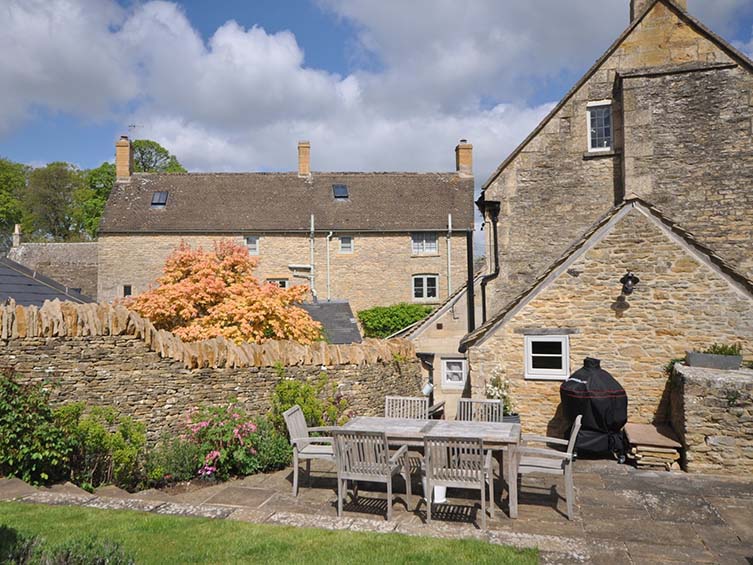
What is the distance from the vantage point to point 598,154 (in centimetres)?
1384

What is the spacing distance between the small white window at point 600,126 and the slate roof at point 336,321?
8.30m

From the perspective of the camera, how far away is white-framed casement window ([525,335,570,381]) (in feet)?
34.3

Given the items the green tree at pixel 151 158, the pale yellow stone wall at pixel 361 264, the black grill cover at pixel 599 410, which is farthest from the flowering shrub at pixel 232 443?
the green tree at pixel 151 158

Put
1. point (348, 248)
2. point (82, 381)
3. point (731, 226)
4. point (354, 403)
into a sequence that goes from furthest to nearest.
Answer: point (348, 248) → point (731, 226) → point (354, 403) → point (82, 381)

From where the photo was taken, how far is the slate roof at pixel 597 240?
9.51 m

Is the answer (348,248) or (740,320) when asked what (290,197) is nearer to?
(348,248)

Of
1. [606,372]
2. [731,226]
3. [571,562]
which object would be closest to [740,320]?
[606,372]

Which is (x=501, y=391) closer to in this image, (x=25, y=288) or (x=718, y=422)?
(x=718, y=422)

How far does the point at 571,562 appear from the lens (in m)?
5.03

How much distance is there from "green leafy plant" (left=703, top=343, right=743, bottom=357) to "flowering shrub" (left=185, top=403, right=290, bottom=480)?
24.7ft

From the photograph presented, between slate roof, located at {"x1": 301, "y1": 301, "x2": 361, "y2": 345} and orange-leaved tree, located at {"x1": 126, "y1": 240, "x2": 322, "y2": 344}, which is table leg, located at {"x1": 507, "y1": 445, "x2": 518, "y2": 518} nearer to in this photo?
orange-leaved tree, located at {"x1": 126, "y1": 240, "x2": 322, "y2": 344}

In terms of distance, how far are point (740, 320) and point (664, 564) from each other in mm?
5952

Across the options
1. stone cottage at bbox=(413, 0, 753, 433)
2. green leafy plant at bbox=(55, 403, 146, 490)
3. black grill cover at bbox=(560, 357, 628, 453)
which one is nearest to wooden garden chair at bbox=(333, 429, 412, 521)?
green leafy plant at bbox=(55, 403, 146, 490)

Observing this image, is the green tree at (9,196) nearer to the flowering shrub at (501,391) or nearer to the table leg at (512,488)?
the flowering shrub at (501,391)
